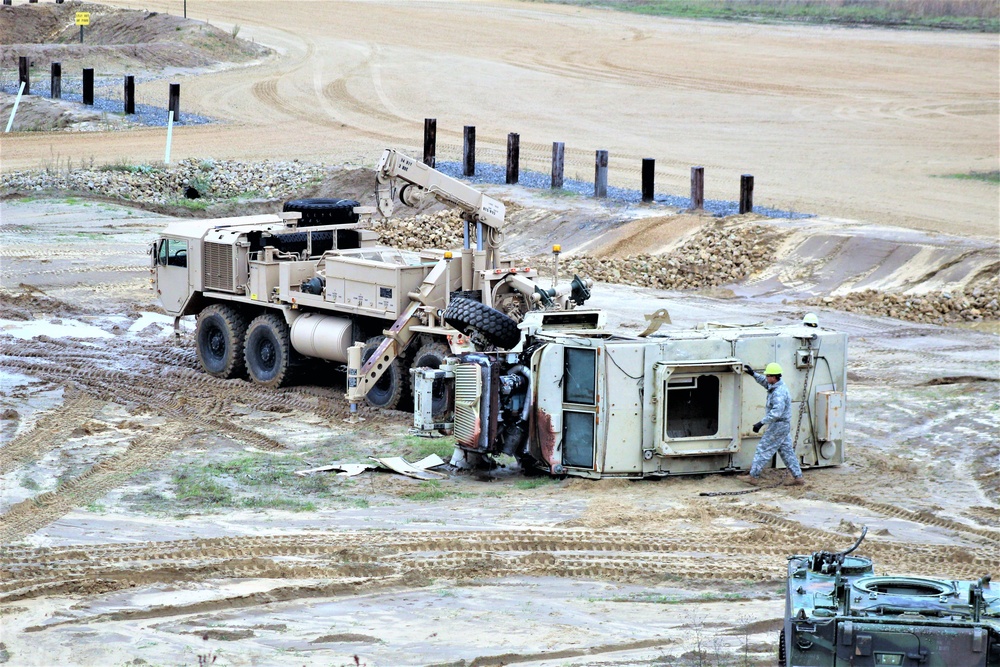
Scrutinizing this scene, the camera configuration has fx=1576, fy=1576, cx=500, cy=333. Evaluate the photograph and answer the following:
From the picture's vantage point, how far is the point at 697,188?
28141mm

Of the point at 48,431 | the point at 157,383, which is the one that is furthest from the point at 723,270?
the point at 48,431

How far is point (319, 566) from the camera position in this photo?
1193 centimetres

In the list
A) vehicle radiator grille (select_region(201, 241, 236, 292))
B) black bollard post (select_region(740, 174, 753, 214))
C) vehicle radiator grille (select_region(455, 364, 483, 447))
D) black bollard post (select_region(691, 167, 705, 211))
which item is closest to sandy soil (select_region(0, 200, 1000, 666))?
vehicle radiator grille (select_region(455, 364, 483, 447))

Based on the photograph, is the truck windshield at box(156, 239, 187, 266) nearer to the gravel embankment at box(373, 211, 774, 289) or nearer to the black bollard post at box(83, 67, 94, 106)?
the gravel embankment at box(373, 211, 774, 289)

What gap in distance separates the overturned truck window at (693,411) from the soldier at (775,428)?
1.37 ft

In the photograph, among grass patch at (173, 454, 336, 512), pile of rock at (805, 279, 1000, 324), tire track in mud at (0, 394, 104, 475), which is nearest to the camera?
grass patch at (173, 454, 336, 512)

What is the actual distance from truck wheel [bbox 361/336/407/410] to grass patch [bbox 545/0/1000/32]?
1485 inches

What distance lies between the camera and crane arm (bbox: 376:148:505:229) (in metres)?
19.2

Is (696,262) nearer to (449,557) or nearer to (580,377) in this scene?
(580,377)

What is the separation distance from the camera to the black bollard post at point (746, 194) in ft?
90.5

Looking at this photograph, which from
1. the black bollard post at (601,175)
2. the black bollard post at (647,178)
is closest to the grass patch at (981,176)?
the black bollard post at (647,178)

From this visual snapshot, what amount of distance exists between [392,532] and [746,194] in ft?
52.9

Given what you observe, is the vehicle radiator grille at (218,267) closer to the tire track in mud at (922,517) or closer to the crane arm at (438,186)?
the crane arm at (438,186)

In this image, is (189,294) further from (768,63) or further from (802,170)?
(768,63)
